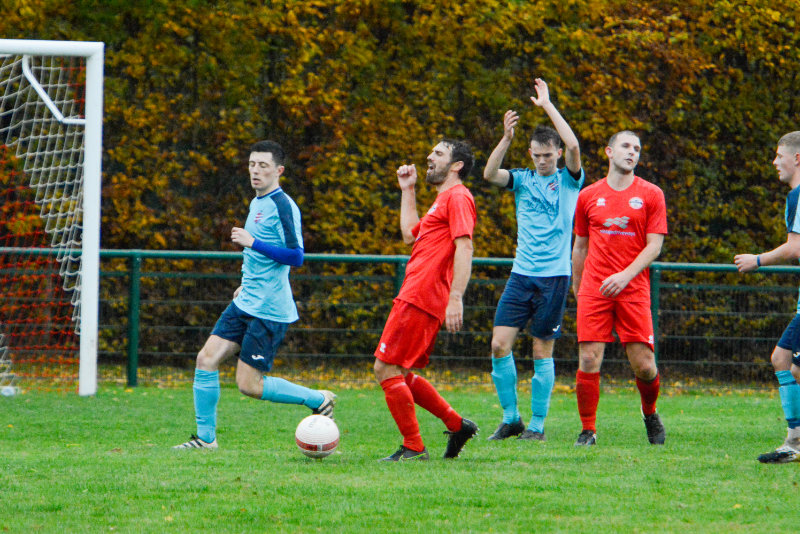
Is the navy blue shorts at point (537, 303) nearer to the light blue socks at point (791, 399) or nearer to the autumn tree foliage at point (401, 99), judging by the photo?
the light blue socks at point (791, 399)

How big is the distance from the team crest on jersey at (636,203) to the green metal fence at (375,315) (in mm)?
3990

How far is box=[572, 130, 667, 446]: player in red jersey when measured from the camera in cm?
722

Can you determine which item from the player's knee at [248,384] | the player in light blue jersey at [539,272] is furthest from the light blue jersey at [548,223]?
the player's knee at [248,384]

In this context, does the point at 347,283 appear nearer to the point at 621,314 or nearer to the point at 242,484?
the point at 621,314

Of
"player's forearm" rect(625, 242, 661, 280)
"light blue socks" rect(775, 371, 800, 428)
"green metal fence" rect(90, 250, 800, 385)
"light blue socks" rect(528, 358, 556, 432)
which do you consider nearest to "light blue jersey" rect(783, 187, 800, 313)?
"light blue socks" rect(775, 371, 800, 428)

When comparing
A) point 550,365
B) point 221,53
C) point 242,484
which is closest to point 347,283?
point 221,53

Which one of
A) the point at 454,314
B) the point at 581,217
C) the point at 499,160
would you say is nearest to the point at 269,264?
the point at 454,314

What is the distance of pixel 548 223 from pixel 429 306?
6.58 feet

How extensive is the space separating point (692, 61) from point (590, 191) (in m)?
5.51

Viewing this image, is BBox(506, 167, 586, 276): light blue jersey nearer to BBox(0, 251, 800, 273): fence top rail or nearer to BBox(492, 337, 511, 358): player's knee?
BBox(492, 337, 511, 358): player's knee

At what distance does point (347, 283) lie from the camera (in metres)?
11.8

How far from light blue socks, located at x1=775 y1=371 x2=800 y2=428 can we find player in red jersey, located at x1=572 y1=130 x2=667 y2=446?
3.55ft

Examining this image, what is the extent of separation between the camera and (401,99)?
12172 mm

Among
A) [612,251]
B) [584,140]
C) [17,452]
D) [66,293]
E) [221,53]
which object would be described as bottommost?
[17,452]
